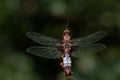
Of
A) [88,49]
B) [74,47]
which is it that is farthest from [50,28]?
[74,47]

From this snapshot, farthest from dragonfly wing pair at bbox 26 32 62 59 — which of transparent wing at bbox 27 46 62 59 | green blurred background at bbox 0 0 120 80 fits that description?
green blurred background at bbox 0 0 120 80

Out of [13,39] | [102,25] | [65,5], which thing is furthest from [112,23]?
[13,39]

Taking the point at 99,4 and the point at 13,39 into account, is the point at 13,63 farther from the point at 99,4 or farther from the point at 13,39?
the point at 99,4

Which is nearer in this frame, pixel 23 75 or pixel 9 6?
pixel 23 75

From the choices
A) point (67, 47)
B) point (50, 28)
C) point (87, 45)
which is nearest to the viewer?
point (67, 47)

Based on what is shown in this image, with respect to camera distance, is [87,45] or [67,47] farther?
[87,45]

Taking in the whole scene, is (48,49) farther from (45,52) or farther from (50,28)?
(50,28)

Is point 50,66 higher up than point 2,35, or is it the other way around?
point 2,35

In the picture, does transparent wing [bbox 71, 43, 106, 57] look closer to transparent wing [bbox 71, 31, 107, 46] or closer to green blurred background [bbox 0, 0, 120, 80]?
transparent wing [bbox 71, 31, 107, 46]
